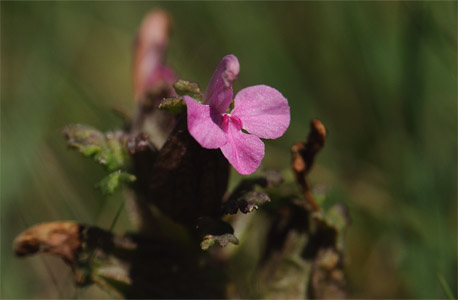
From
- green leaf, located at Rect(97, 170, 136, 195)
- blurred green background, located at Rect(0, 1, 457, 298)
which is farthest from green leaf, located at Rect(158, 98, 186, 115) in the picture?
blurred green background, located at Rect(0, 1, 457, 298)

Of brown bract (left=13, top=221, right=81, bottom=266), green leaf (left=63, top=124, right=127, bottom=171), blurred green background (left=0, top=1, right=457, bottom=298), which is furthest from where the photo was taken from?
blurred green background (left=0, top=1, right=457, bottom=298)

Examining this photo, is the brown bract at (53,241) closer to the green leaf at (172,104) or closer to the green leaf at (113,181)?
the green leaf at (113,181)

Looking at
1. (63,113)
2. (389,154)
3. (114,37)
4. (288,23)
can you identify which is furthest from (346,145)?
(114,37)

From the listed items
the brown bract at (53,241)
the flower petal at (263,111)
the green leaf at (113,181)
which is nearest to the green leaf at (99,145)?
the green leaf at (113,181)

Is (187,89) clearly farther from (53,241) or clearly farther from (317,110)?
(317,110)

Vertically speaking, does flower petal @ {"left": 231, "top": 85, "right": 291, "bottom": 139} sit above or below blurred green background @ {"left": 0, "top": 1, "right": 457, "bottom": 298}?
above

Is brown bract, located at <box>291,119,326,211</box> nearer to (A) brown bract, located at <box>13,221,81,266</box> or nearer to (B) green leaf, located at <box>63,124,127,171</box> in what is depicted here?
(B) green leaf, located at <box>63,124,127,171</box>

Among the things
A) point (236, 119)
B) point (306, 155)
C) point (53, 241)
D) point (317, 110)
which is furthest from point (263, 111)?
point (317, 110)
